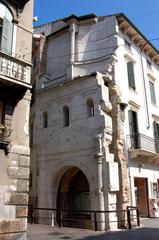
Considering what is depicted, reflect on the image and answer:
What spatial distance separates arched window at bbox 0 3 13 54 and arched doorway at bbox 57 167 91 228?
28.8 feet

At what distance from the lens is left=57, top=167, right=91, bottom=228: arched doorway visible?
Answer: 16.6 m

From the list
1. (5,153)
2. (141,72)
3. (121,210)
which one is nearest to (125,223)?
(121,210)

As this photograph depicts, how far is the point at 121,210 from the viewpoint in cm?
1413

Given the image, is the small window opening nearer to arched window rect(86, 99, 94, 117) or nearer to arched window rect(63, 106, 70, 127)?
arched window rect(86, 99, 94, 117)

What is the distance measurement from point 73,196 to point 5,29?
11.1 meters

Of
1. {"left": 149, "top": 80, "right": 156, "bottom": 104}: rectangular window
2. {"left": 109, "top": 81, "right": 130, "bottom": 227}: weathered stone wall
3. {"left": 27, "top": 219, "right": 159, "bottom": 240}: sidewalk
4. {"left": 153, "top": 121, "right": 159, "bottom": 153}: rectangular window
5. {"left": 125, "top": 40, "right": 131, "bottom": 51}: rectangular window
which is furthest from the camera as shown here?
{"left": 149, "top": 80, "right": 156, "bottom": 104}: rectangular window

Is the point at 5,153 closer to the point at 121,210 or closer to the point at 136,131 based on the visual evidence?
the point at 121,210

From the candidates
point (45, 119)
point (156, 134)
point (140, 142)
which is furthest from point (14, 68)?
point (156, 134)

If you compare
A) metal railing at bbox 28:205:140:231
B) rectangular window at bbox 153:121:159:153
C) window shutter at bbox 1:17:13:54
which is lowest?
metal railing at bbox 28:205:140:231

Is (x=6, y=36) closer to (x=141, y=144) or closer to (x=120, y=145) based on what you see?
(x=120, y=145)

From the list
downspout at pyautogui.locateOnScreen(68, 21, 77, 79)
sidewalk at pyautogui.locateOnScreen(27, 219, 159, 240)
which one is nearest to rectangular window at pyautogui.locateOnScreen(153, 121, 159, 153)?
sidewalk at pyautogui.locateOnScreen(27, 219, 159, 240)

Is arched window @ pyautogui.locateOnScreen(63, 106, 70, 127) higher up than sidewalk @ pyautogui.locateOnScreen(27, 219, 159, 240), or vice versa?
arched window @ pyautogui.locateOnScreen(63, 106, 70, 127)

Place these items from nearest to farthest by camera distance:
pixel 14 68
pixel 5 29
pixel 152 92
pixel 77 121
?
1. pixel 14 68
2. pixel 5 29
3. pixel 77 121
4. pixel 152 92

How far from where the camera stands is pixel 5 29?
10.3 m
